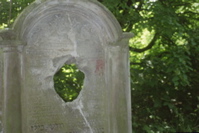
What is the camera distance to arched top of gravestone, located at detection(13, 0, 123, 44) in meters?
3.78

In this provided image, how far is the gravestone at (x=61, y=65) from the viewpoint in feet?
12.4

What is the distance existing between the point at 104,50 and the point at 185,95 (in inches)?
145

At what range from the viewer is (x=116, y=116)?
427 cm

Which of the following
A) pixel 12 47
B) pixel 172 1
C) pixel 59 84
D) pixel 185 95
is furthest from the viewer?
pixel 185 95

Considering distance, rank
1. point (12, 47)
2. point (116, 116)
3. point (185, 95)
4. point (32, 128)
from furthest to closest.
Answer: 1. point (185, 95)
2. point (116, 116)
3. point (32, 128)
4. point (12, 47)

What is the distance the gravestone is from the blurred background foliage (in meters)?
1.53

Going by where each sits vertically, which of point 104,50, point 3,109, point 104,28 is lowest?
point 3,109

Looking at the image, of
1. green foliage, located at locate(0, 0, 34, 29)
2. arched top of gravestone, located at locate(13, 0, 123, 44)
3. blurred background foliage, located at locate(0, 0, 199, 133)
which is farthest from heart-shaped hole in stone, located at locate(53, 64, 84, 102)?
arched top of gravestone, located at locate(13, 0, 123, 44)

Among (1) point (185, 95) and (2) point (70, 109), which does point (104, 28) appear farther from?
(1) point (185, 95)

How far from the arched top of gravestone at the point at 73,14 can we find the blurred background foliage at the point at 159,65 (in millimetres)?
1505

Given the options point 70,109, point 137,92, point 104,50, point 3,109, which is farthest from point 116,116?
point 137,92

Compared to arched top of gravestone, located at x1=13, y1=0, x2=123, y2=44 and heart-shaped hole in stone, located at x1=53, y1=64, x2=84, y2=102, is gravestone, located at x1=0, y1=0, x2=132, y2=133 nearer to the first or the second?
arched top of gravestone, located at x1=13, y1=0, x2=123, y2=44

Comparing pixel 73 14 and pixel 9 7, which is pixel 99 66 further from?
pixel 9 7

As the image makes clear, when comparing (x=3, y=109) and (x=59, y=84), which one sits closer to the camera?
(x=3, y=109)
